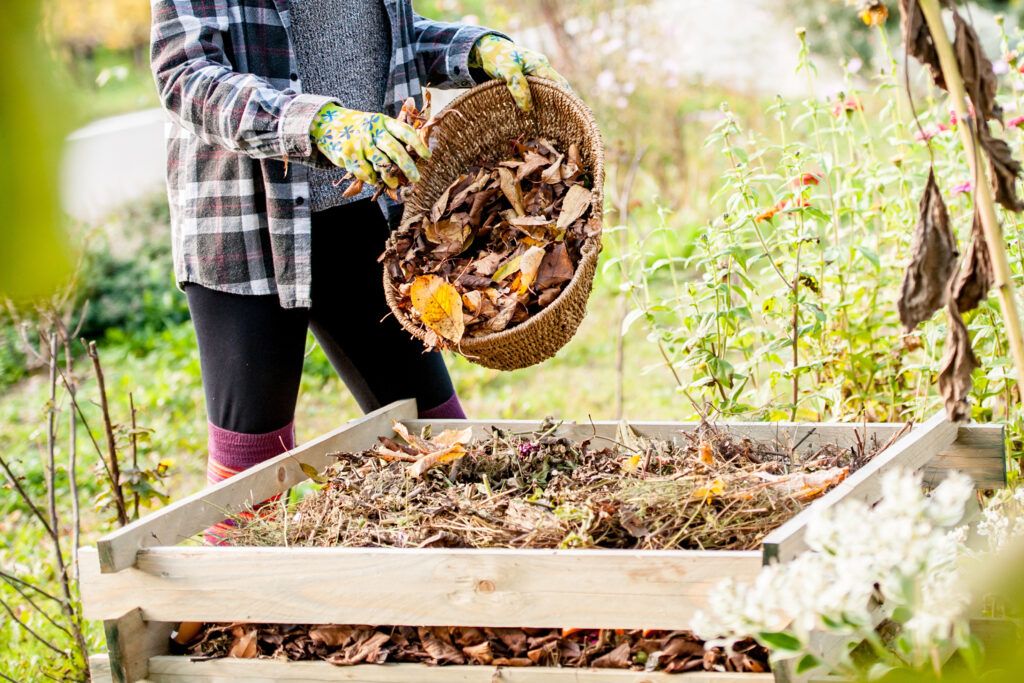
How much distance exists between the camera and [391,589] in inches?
64.1

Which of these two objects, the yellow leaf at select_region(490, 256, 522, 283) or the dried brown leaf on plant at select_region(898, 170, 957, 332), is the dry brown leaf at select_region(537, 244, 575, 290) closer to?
the yellow leaf at select_region(490, 256, 522, 283)

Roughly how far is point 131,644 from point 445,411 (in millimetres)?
978

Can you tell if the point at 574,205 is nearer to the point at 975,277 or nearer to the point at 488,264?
the point at 488,264

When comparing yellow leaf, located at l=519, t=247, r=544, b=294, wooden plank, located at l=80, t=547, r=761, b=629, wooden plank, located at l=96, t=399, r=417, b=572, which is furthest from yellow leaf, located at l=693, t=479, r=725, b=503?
wooden plank, located at l=96, t=399, r=417, b=572

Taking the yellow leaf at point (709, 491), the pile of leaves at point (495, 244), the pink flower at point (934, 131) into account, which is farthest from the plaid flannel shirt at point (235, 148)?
the pink flower at point (934, 131)

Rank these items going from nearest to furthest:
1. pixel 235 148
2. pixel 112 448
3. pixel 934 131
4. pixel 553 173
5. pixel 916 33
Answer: pixel 916 33
pixel 235 148
pixel 553 173
pixel 112 448
pixel 934 131

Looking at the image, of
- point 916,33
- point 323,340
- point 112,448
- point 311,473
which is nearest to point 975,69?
point 916,33

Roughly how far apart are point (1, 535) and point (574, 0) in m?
5.19

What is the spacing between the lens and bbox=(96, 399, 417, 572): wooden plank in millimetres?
1730

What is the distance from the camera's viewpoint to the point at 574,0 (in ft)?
23.9

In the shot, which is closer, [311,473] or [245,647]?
[245,647]

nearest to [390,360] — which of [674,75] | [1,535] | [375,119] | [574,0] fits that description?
[375,119]

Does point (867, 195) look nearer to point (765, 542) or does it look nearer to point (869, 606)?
point (869, 606)

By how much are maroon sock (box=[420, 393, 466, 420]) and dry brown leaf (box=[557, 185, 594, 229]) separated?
0.59 meters
